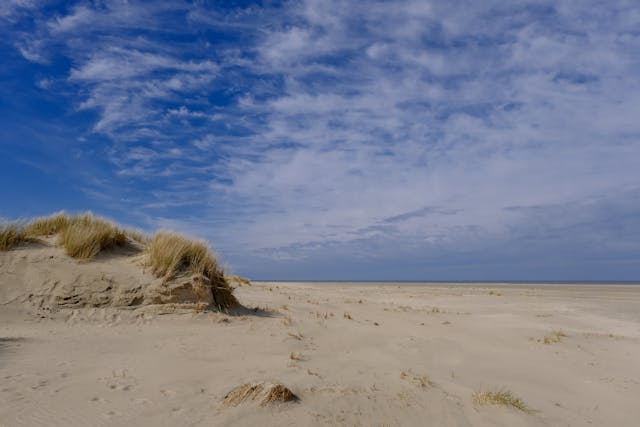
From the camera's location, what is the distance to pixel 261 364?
513cm

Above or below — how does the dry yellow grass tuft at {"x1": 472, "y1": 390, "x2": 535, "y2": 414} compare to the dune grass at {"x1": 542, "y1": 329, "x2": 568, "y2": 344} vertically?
below

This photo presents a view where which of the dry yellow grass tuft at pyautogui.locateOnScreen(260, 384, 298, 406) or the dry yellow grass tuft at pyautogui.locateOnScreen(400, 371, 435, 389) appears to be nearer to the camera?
the dry yellow grass tuft at pyautogui.locateOnScreen(260, 384, 298, 406)

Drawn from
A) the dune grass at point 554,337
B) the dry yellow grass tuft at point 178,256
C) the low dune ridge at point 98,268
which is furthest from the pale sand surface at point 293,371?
the dry yellow grass tuft at point 178,256

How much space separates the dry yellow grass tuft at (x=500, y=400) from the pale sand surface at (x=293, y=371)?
8 centimetres

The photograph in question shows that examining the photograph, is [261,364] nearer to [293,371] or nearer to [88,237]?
[293,371]

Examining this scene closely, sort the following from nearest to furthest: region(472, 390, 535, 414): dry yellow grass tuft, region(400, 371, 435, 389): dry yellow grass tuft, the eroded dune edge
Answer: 1. the eroded dune edge
2. region(472, 390, 535, 414): dry yellow grass tuft
3. region(400, 371, 435, 389): dry yellow grass tuft

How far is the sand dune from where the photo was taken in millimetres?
3752

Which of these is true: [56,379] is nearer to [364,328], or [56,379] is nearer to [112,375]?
[112,375]

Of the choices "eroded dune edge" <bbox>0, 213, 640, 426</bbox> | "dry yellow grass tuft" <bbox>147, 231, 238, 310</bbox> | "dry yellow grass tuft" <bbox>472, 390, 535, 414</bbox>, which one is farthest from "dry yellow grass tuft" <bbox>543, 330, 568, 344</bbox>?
"dry yellow grass tuft" <bbox>147, 231, 238, 310</bbox>

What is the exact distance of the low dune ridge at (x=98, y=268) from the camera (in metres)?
7.18

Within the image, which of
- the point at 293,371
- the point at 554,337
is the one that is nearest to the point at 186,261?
the point at 293,371

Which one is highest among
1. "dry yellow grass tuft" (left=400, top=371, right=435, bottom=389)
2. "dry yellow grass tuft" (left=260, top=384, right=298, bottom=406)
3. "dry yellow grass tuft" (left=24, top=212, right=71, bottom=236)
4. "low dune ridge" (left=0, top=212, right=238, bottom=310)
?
"dry yellow grass tuft" (left=24, top=212, right=71, bottom=236)

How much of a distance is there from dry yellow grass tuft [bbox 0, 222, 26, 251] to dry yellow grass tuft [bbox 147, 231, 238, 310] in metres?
2.36

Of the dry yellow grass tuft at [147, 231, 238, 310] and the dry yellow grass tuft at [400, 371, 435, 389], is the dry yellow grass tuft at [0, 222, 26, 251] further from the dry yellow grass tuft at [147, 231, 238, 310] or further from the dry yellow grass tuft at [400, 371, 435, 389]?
the dry yellow grass tuft at [400, 371, 435, 389]
